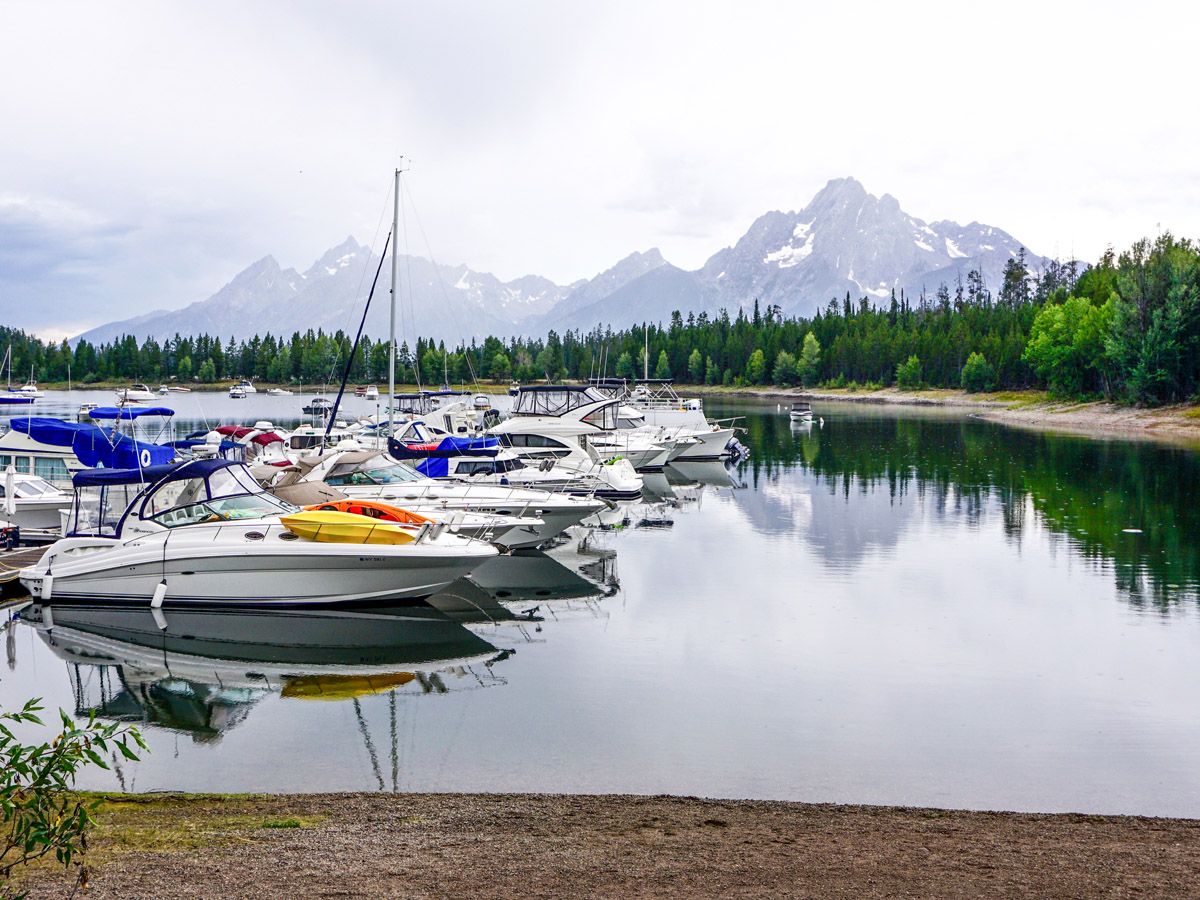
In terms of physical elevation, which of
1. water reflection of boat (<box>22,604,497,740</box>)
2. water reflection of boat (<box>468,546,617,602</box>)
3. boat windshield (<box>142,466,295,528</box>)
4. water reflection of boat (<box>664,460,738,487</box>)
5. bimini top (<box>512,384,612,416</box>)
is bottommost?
water reflection of boat (<box>22,604,497,740</box>)

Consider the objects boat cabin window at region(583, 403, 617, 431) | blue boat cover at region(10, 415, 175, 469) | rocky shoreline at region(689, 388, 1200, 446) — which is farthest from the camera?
rocky shoreline at region(689, 388, 1200, 446)

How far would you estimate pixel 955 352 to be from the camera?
145875 mm

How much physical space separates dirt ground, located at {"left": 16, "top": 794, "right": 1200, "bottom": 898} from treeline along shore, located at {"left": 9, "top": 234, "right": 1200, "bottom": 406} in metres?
51.2

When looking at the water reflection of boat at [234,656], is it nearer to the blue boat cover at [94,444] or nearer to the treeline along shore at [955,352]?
the blue boat cover at [94,444]

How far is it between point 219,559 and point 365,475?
925 centimetres

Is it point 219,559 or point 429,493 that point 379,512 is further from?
point 429,493

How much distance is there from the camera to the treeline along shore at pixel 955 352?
96500mm

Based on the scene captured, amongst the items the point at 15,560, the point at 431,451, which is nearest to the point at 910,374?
the point at 431,451

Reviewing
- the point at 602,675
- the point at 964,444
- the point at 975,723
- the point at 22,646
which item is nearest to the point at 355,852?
the point at 602,675

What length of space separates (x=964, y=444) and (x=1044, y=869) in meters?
66.9

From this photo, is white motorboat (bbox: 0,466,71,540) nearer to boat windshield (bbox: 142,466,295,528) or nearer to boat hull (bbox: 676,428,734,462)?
boat windshield (bbox: 142,466,295,528)

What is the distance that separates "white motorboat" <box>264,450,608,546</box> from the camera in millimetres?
30516

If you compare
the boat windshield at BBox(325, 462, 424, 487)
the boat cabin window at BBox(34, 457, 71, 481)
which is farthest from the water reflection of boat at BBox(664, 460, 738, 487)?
the boat cabin window at BBox(34, 457, 71, 481)

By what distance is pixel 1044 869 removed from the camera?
33.1ft
